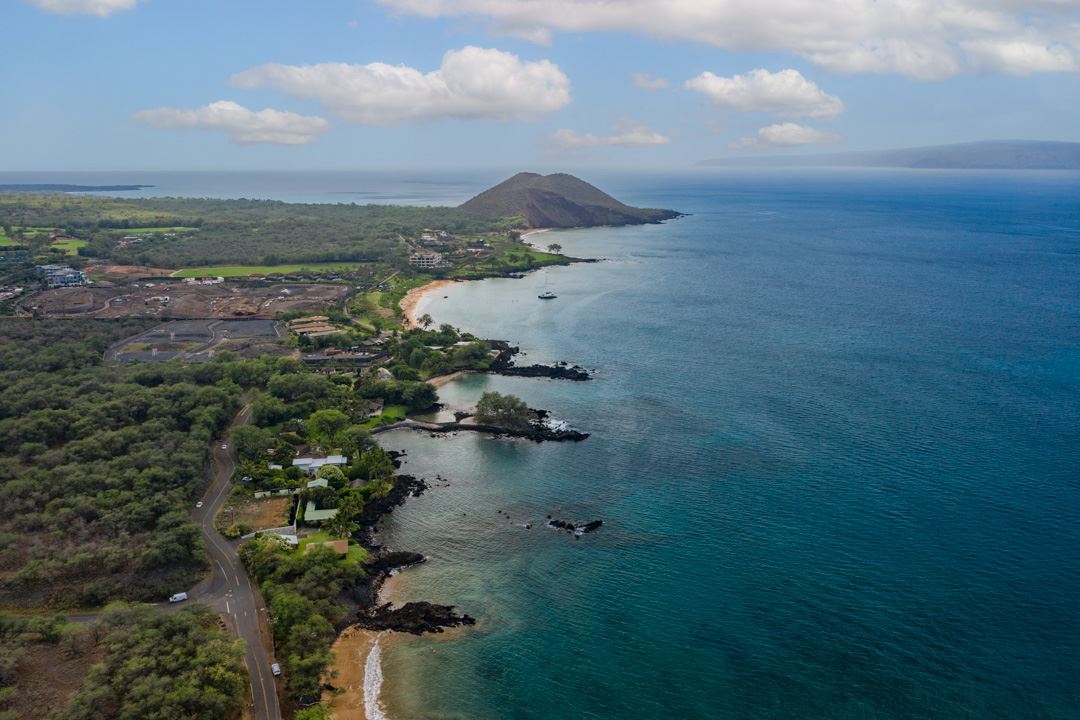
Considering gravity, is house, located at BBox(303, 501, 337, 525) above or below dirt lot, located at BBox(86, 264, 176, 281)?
below

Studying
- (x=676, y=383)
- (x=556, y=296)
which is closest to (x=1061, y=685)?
(x=676, y=383)

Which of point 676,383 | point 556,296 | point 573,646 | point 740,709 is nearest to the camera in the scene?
point 740,709

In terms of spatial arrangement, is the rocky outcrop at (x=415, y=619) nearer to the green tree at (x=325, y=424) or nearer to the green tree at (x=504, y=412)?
the green tree at (x=325, y=424)

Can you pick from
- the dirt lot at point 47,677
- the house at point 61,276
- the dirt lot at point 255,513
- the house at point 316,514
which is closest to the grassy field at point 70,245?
the house at point 61,276

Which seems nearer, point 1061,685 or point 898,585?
point 1061,685

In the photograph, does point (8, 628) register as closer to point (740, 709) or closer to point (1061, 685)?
point (740, 709)

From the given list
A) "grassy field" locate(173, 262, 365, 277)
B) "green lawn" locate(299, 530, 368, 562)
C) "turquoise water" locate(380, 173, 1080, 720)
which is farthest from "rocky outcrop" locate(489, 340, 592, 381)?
"grassy field" locate(173, 262, 365, 277)

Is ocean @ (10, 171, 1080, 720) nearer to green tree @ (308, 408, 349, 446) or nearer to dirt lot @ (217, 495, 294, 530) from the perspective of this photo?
green tree @ (308, 408, 349, 446)
